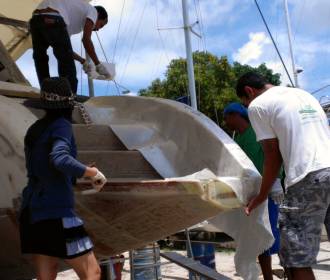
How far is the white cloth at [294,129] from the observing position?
10.5 feet

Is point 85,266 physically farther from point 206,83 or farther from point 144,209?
point 206,83

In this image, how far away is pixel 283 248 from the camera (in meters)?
3.21

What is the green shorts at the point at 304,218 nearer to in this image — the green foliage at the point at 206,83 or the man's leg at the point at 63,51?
the man's leg at the point at 63,51

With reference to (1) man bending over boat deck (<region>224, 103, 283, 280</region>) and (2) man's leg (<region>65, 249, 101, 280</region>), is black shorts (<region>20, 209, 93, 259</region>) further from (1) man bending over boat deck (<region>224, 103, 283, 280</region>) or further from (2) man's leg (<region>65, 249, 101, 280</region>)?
(1) man bending over boat deck (<region>224, 103, 283, 280</region>)

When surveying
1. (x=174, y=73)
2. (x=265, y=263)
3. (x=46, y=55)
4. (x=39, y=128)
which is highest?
(x=174, y=73)

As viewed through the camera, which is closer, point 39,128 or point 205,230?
point 39,128

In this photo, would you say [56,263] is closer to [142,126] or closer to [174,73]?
[142,126]

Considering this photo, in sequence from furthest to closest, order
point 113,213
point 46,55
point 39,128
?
point 46,55 < point 113,213 < point 39,128

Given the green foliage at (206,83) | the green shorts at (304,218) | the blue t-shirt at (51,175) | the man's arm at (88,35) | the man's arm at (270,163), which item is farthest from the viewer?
the green foliage at (206,83)

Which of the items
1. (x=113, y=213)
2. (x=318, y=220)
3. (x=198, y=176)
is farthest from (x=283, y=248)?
(x=113, y=213)

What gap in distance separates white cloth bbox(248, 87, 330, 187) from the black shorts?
1273mm

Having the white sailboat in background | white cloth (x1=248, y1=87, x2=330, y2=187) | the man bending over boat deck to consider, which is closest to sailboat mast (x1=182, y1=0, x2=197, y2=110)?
the man bending over boat deck

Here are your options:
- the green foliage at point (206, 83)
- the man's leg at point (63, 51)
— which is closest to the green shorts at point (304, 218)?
the man's leg at point (63, 51)

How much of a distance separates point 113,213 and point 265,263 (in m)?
1.55
